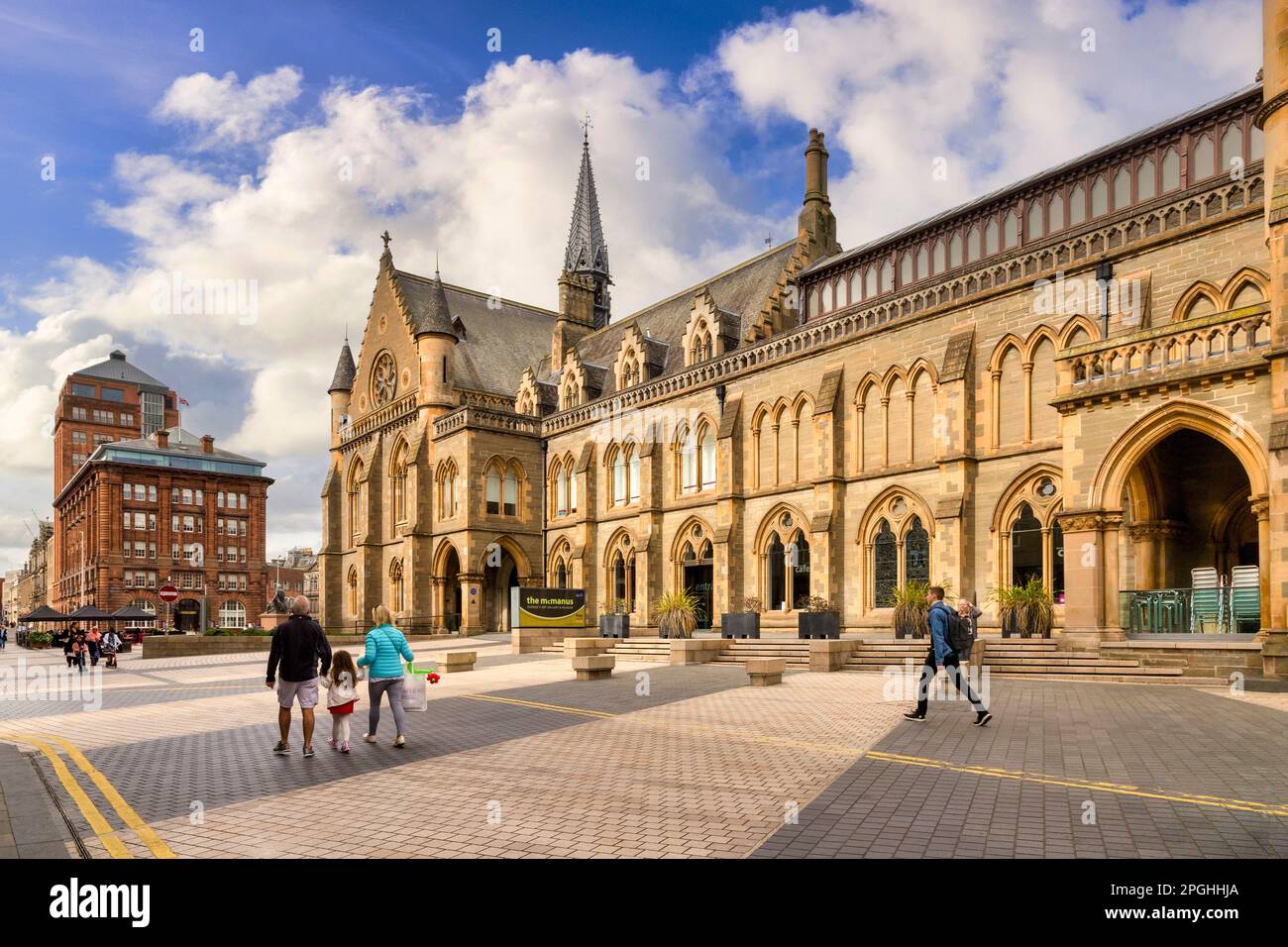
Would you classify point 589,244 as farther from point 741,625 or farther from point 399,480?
point 741,625

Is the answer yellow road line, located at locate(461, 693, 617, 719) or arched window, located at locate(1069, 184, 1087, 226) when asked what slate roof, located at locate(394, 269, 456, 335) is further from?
yellow road line, located at locate(461, 693, 617, 719)

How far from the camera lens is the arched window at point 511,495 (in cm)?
4709

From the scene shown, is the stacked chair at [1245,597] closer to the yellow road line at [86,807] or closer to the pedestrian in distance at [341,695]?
the pedestrian in distance at [341,695]

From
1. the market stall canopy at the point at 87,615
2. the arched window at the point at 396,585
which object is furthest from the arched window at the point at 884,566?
the market stall canopy at the point at 87,615

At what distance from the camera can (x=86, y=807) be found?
830cm

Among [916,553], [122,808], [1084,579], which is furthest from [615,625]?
[122,808]

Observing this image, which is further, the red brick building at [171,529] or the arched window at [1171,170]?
the red brick building at [171,529]

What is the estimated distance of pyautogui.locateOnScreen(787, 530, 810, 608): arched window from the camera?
34.0 metres

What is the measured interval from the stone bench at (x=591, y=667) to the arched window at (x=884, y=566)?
1304cm

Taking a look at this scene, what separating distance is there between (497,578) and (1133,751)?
40.7m

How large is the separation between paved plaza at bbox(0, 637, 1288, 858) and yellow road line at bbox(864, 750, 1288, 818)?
4 cm

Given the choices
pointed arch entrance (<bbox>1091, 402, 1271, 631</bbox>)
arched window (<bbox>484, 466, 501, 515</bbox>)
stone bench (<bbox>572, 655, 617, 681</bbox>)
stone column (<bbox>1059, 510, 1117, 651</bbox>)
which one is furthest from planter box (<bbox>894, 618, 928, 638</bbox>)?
arched window (<bbox>484, 466, 501, 515</bbox>)

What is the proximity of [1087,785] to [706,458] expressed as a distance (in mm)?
30606

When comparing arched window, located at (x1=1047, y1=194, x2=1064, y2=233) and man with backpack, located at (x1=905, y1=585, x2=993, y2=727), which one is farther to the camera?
arched window, located at (x1=1047, y1=194, x2=1064, y2=233)
